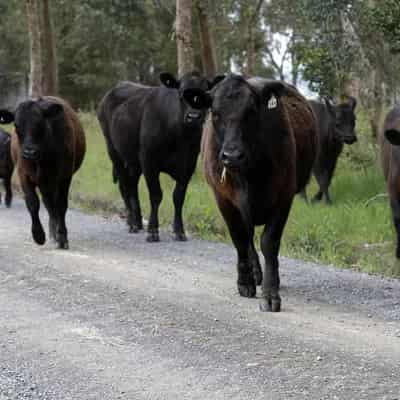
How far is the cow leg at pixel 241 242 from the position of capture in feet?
30.1

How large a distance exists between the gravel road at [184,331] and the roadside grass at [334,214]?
3.09ft

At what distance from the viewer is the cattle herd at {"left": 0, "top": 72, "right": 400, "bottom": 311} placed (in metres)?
8.58

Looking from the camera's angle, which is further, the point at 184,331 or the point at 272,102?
the point at 272,102

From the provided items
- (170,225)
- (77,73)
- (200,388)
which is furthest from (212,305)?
(77,73)

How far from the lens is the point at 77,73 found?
2144 inches

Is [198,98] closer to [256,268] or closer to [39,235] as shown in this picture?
[256,268]

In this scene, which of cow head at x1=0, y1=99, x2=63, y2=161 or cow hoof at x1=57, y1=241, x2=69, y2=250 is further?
cow hoof at x1=57, y1=241, x2=69, y2=250

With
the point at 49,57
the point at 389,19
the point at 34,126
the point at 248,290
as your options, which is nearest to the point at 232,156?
the point at 248,290

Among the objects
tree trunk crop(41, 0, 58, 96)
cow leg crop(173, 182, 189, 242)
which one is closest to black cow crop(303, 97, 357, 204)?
cow leg crop(173, 182, 189, 242)

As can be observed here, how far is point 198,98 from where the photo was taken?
28.2 ft

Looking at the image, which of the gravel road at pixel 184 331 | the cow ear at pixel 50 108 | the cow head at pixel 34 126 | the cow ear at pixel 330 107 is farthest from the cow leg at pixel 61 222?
the cow ear at pixel 330 107

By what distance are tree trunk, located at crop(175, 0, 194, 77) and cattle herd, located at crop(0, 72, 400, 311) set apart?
2.92m

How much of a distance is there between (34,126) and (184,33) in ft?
26.4

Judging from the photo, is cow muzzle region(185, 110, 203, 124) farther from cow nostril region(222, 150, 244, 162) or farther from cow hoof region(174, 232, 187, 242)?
cow nostril region(222, 150, 244, 162)
